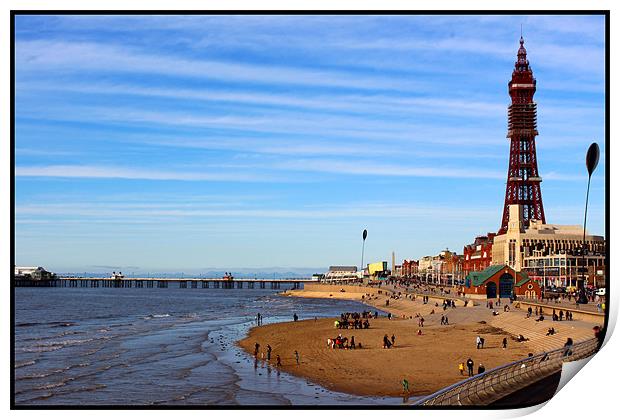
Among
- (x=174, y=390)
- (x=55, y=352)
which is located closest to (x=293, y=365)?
(x=174, y=390)

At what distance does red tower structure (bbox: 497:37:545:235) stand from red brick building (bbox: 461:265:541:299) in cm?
7442

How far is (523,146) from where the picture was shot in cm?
16225

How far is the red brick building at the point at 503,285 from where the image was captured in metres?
74.1

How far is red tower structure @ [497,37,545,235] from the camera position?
510ft

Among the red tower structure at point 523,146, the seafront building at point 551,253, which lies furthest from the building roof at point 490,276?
the red tower structure at point 523,146

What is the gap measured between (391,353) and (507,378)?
20048mm

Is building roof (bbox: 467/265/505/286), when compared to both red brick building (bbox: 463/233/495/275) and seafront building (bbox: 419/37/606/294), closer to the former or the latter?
seafront building (bbox: 419/37/606/294)

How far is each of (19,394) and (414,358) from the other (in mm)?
19299

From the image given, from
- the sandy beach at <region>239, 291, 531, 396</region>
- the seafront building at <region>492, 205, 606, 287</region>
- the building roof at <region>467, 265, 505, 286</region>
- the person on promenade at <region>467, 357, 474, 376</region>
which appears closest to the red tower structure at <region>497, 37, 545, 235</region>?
the seafront building at <region>492, 205, 606, 287</region>

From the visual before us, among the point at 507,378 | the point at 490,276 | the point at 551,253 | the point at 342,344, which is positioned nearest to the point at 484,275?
the point at 490,276

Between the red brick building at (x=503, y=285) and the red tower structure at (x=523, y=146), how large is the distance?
7442cm

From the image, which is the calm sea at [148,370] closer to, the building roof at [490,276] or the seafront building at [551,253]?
the building roof at [490,276]

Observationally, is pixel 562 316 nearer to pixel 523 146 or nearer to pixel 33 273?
pixel 523 146
